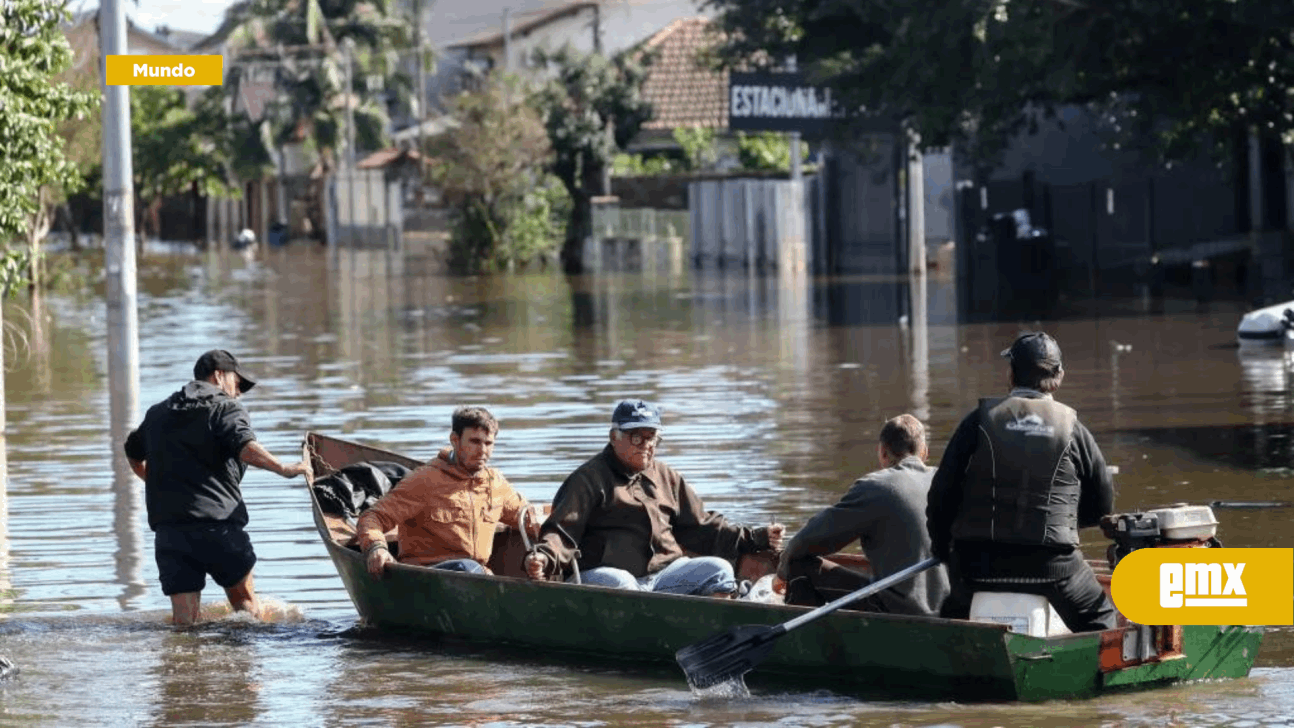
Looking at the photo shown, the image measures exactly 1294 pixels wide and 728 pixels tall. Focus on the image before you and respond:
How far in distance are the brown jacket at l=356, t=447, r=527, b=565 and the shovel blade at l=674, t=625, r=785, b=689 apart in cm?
200

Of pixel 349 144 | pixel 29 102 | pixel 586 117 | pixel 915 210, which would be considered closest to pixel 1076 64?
pixel 915 210

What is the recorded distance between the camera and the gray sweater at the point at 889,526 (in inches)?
420

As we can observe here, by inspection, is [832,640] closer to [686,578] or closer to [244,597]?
[686,578]

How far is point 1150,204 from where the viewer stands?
43250 mm

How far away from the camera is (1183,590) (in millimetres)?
10500

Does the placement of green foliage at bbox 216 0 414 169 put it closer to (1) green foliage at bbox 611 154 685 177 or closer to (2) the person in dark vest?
(1) green foliage at bbox 611 154 685 177

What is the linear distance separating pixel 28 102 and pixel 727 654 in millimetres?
9543

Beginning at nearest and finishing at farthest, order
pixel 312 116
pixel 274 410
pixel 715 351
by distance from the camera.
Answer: pixel 274 410 → pixel 715 351 → pixel 312 116

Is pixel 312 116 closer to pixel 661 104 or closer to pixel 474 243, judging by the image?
pixel 661 104

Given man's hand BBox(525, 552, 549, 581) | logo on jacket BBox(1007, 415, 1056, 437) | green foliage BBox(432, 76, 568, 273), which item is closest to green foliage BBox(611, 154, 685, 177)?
green foliage BBox(432, 76, 568, 273)

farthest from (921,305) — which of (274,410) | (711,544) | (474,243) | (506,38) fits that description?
(506,38)

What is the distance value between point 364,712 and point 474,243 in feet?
147

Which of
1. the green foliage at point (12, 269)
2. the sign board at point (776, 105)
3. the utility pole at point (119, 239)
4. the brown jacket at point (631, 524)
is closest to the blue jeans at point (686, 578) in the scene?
the brown jacket at point (631, 524)

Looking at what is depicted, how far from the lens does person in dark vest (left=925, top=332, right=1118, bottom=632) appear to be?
32.9 feet
